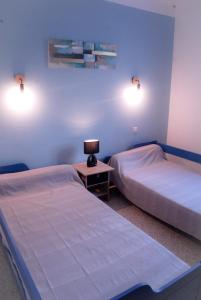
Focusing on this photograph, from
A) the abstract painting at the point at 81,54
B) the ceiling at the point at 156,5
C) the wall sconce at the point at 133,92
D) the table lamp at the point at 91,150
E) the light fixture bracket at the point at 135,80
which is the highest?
the ceiling at the point at 156,5

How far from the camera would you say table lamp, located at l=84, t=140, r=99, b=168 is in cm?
311

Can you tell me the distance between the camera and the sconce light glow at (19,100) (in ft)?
8.77

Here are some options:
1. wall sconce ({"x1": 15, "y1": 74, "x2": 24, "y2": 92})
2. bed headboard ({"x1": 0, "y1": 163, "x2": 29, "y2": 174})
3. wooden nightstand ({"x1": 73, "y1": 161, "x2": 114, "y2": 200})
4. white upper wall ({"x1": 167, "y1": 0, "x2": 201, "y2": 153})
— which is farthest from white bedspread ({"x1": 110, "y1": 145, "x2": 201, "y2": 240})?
wall sconce ({"x1": 15, "y1": 74, "x2": 24, "y2": 92})

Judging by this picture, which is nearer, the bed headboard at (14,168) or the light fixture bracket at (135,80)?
the bed headboard at (14,168)

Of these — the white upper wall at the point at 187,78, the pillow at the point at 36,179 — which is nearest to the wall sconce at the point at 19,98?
the pillow at the point at 36,179

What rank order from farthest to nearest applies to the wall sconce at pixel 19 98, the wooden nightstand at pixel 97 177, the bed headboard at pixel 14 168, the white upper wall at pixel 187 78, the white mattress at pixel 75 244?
the white upper wall at pixel 187 78 < the wooden nightstand at pixel 97 177 < the bed headboard at pixel 14 168 < the wall sconce at pixel 19 98 < the white mattress at pixel 75 244

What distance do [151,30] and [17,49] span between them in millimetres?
2048

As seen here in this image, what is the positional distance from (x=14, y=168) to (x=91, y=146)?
99cm

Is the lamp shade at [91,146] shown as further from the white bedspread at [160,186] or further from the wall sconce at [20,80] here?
the wall sconce at [20,80]

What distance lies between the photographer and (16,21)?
8.36 ft

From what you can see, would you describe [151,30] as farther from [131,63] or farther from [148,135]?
[148,135]

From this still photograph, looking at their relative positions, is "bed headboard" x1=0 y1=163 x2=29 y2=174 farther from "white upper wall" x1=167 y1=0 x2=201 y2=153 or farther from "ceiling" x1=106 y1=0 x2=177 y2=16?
"white upper wall" x1=167 y1=0 x2=201 y2=153

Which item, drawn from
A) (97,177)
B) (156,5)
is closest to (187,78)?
(156,5)

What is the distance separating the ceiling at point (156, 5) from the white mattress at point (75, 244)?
8.37ft
